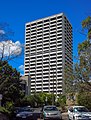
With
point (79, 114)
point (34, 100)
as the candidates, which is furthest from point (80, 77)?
point (34, 100)

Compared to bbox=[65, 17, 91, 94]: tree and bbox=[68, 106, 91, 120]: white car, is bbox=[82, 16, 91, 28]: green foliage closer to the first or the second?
Result: bbox=[65, 17, 91, 94]: tree

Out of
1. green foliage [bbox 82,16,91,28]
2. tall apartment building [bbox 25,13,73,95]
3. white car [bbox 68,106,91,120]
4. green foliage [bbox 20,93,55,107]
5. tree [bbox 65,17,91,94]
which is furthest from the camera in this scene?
green foliage [bbox 20,93,55,107]

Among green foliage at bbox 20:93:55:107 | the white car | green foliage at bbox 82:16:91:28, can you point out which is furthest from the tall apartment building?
green foliage at bbox 82:16:91:28

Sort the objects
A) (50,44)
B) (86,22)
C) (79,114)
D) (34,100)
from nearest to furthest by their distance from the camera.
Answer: (86,22)
(79,114)
(34,100)
(50,44)

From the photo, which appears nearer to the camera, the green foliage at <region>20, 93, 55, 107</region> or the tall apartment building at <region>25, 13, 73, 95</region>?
the tall apartment building at <region>25, 13, 73, 95</region>

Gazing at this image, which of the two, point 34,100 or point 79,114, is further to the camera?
point 34,100

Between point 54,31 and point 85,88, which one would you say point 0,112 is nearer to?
point 85,88

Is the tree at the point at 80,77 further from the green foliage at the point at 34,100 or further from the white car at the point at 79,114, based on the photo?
the green foliage at the point at 34,100

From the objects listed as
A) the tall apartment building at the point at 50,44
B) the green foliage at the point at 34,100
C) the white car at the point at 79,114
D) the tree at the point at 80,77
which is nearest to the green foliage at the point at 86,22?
the tree at the point at 80,77

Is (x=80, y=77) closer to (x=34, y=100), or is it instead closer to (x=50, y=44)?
(x=34, y=100)

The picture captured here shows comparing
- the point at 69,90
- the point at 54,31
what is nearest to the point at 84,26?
the point at 69,90

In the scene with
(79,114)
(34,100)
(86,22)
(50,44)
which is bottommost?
(79,114)

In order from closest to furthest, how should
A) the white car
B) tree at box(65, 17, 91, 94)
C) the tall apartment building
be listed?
the white car → tree at box(65, 17, 91, 94) → the tall apartment building

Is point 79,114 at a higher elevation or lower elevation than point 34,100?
lower
